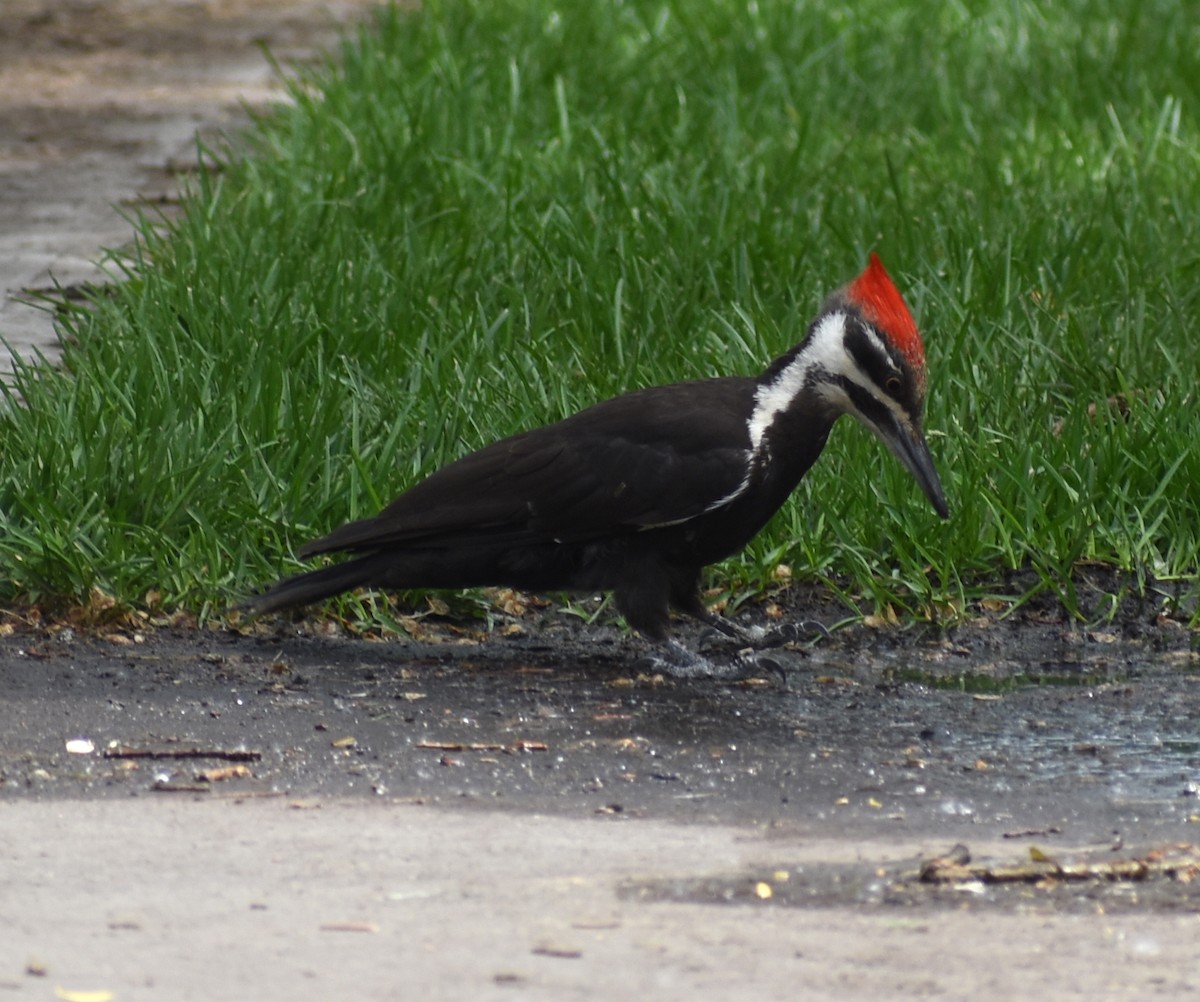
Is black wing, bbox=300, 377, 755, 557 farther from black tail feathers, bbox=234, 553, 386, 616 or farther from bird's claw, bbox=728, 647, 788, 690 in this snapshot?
bird's claw, bbox=728, 647, 788, 690

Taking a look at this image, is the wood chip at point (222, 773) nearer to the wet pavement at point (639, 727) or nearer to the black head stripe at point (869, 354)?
the wet pavement at point (639, 727)

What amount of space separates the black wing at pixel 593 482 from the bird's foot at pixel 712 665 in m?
0.32

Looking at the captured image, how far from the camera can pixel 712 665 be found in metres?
4.57

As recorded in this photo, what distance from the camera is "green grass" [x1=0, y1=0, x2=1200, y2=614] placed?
193 inches

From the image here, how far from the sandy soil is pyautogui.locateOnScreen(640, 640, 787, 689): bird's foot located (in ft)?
0.23

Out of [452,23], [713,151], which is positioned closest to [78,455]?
[713,151]

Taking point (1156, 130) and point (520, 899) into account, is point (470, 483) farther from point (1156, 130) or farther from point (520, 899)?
point (1156, 130)

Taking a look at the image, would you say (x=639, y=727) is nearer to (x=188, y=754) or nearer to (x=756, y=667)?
(x=756, y=667)

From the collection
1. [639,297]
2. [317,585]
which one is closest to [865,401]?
[317,585]

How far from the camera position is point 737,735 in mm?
4000

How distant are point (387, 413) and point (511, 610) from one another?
0.75 metres

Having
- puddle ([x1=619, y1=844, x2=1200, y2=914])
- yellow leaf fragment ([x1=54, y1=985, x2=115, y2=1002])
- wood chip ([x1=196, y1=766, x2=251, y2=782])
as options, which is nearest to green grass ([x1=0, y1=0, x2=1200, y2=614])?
wood chip ([x1=196, y1=766, x2=251, y2=782])

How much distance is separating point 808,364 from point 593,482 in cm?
57

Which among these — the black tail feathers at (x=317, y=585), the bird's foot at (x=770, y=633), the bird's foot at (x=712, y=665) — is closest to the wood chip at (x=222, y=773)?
the black tail feathers at (x=317, y=585)
